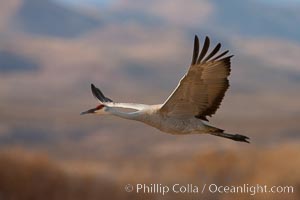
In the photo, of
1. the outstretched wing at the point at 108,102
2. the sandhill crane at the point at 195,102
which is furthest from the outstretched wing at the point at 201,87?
the outstretched wing at the point at 108,102

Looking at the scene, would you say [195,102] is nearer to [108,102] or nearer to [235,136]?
[235,136]

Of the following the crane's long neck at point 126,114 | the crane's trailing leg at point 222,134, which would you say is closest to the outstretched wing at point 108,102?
the crane's long neck at point 126,114

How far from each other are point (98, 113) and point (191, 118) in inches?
47.9

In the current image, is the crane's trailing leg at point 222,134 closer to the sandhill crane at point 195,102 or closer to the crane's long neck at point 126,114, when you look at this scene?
the sandhill crane at point 195,102

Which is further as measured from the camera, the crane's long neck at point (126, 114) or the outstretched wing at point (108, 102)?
the outstretched wing at point (108, 102)

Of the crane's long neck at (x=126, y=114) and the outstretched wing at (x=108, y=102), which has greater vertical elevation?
the outstretched wing at (x=108, y=102)

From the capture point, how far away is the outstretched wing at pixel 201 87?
33.3 feet

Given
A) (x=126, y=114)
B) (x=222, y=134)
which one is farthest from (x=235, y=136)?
(x=126, y=114)

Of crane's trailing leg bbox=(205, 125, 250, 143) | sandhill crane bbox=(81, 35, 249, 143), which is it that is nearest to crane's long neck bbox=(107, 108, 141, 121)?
sandhill crane bbox=(81, 35, 249, 143)

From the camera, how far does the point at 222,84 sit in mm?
10570

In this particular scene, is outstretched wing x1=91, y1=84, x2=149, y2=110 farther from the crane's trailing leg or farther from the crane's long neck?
the crane's trailing leg

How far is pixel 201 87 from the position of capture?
10469 mm

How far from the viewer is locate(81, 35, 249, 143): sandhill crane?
10.2m

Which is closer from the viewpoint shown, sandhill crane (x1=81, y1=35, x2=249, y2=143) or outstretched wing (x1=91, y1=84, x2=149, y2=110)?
sandhill crane (x1=81, y1=35, x2=249, y2=143)
